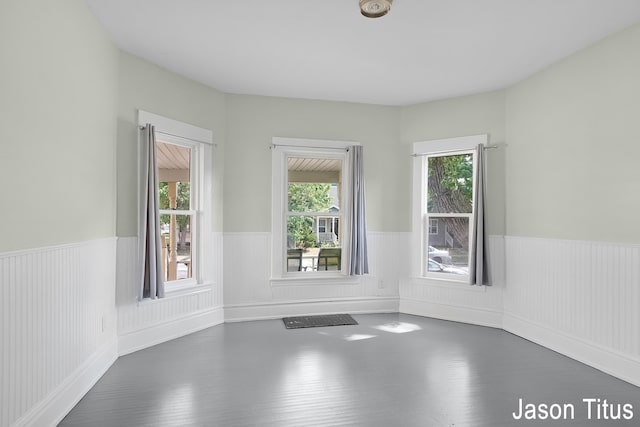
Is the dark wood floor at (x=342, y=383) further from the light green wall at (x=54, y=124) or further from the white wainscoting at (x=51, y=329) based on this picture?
the light green wall at (x=54, y=124)

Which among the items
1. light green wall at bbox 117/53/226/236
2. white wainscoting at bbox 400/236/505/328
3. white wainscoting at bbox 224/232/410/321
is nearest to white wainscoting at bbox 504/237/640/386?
white wainscoting at bbox 400/236/505/328

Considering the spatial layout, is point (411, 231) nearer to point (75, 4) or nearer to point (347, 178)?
point (347, 178)

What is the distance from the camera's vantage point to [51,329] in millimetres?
2350

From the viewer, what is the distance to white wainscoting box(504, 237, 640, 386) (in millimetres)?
3021

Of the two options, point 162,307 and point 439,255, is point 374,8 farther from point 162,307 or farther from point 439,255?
point 162,307

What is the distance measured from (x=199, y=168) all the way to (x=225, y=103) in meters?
0.92

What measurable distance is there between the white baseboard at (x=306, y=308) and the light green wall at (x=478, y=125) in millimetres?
1720

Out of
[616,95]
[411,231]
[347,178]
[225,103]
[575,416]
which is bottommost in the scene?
[575,416]

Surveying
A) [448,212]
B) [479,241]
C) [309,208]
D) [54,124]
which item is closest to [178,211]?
[309,208]

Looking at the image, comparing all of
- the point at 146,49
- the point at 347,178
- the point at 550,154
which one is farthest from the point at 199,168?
the point at 550,154

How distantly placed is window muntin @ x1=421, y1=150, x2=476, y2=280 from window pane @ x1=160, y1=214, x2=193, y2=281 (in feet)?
9.79

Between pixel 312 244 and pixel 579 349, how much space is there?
10.0 ft

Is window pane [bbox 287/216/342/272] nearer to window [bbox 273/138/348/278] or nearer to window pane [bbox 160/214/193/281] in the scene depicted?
window [bbox 273/138/348/278]

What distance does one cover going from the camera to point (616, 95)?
10.4ft
